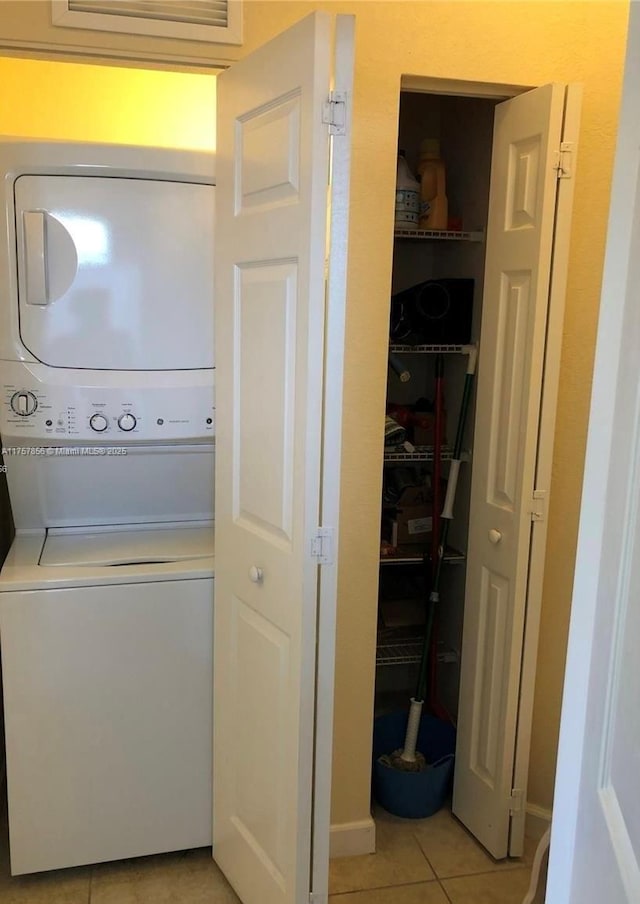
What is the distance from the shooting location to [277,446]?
5.36 ft

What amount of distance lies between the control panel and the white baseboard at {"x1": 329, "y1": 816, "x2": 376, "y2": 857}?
1.16m

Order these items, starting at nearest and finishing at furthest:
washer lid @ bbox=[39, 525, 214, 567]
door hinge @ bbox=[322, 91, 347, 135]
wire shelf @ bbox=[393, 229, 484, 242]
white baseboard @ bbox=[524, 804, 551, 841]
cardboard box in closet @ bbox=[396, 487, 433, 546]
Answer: door hinge @ bbox=[322, 91, 347, 135] < washer lid @ bbox=[39, 525, 214, 567] < white baseboard @ bbox=[524, 804, 551, 841] < wire shelf @ bbox=[393, 229, 484, 242] < cardboard box in closet @ bbox=[396, 487, 433, 546]

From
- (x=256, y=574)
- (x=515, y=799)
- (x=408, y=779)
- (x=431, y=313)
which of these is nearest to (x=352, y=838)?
(x=408, y=779)

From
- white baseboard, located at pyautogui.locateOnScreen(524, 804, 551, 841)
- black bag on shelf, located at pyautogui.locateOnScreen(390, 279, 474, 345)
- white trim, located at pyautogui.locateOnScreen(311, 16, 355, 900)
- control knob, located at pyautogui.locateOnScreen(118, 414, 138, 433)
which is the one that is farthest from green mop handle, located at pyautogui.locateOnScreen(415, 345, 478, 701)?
control knob, located at pyautogui.locateOnScreen(118, 414, 138, 433)

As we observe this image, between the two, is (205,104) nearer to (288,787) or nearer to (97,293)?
(97,293)

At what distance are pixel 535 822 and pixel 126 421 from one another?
1.63 metres

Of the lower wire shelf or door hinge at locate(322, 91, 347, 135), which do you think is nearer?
door hinge at locate(322, 91, 347, 135)

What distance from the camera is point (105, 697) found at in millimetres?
1944

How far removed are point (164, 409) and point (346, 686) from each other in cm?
90

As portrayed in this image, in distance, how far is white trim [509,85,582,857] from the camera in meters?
1.92

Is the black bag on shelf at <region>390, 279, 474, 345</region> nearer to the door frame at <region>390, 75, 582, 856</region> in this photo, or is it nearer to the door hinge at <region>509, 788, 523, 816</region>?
the door frame at <region>390, 75, 582, 856</region>

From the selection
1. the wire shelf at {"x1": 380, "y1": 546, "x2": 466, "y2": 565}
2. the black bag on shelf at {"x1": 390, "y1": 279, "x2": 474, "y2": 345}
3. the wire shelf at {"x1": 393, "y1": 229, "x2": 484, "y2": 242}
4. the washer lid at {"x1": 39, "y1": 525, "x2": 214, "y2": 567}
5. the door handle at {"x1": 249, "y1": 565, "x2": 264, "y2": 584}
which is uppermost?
the wire shelf at {"x1": 393, "y1": 229, "x2": 484, "y2": 242}

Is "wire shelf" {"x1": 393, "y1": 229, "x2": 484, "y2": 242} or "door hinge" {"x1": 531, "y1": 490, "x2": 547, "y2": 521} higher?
"wire shelf" {"x1": 393, "y1": 229, "x2": 484, "y2": 242}

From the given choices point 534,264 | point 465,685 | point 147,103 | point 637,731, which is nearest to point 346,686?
point 465,685
